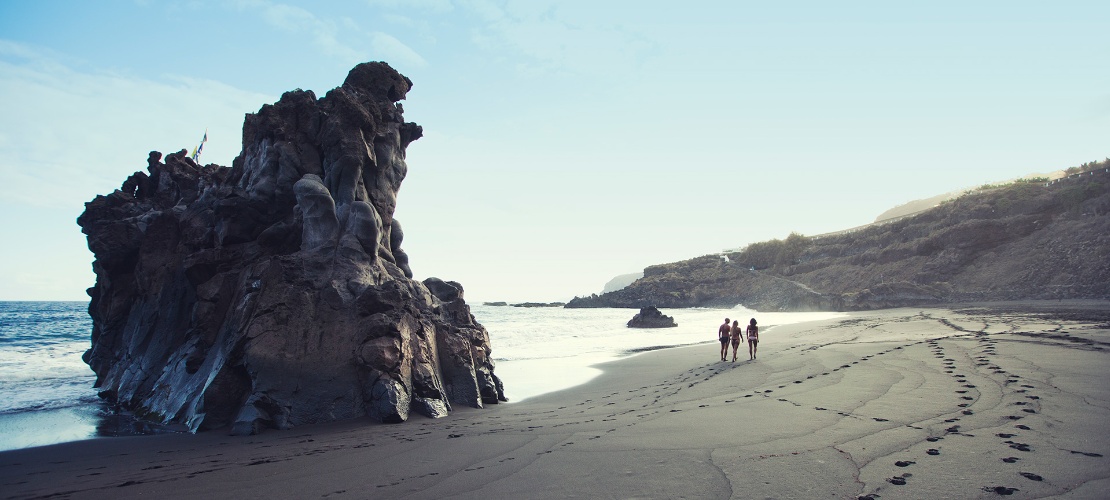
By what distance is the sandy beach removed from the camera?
4383mm

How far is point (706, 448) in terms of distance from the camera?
5.53 metres

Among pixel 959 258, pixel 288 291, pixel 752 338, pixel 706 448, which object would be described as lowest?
pixel 706 448

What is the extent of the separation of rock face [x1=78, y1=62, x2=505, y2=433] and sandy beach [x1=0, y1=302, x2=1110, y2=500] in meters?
0.97

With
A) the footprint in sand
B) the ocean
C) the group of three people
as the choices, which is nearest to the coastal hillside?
the ocean

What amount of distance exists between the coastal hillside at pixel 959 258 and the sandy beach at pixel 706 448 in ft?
103

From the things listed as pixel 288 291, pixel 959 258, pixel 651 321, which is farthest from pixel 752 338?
pixel 959 258

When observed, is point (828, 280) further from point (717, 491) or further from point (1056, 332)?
point (717, 491)

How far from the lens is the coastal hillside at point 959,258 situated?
112 feet

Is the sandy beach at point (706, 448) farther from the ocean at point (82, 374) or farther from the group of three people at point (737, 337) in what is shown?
the group of three people at point (737, 337)

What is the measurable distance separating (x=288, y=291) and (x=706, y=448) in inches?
305

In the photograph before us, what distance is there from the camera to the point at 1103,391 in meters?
6.94

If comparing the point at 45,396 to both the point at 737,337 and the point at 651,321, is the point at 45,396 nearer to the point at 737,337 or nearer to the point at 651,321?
the point at 737,337

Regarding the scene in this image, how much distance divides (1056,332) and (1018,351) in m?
5.05

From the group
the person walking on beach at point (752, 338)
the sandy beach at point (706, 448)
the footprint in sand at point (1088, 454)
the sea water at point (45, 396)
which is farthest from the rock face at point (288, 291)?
the footprint in sand at point (1088, 454)
